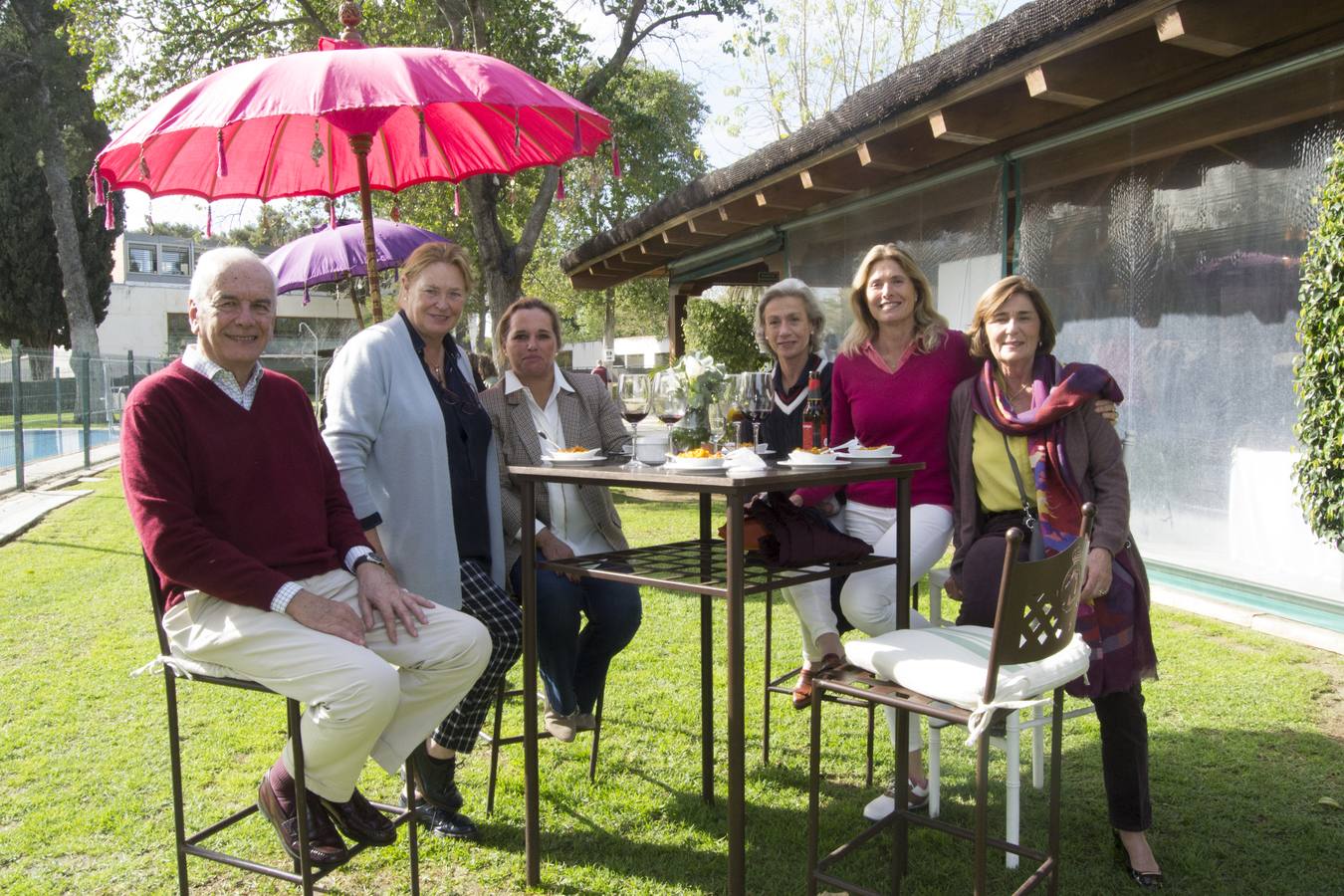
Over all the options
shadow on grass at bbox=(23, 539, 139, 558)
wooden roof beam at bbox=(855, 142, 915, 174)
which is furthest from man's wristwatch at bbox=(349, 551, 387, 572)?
shadow on grass at bbox=(23, 539, 139, 558)

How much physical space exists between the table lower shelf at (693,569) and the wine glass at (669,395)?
0.42m

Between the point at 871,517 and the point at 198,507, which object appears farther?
the point at 871,517

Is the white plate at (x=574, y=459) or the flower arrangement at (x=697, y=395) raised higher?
the flower arrangement at (x=697, y=395)

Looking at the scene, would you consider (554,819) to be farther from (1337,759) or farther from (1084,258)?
(1084,258)

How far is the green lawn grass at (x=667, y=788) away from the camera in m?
2.69

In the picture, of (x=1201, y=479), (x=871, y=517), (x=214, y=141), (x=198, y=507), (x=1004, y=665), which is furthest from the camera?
(x=1201, y=479)

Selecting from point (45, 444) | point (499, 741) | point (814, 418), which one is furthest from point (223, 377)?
point (45, 444)

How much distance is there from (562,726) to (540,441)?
989 mm

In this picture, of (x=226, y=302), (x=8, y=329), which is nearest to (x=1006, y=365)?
(x=226, y=302)

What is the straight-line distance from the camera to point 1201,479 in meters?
5.54

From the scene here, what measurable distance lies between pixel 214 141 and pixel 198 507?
2499 millimetres

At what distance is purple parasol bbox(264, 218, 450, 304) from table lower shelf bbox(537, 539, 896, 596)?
526cm

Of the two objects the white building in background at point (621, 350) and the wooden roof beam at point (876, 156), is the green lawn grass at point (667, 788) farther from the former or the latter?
the white building in background at point (621, 350)

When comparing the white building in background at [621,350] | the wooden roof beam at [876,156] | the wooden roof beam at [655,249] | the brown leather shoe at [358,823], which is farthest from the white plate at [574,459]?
the white building in background at [621,350]
